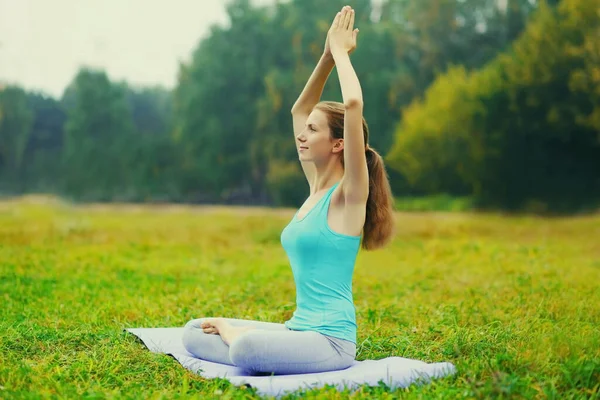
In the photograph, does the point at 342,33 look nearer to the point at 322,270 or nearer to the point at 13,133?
the point at 322,270

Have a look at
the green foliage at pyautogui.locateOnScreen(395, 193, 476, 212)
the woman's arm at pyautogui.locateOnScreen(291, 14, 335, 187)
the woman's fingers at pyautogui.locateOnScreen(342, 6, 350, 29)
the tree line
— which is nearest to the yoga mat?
the woman's arm at pyautogui.locateOnScreen(291, 14, 335, 187)

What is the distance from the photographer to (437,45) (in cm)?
2836

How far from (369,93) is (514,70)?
740 centimetres

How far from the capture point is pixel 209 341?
4.16 metres

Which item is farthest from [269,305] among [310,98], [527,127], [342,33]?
[527,127]

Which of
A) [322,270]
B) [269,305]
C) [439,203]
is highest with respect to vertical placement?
[322,270]

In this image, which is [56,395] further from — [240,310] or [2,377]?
[240,310]

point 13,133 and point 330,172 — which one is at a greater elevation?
point 13,133

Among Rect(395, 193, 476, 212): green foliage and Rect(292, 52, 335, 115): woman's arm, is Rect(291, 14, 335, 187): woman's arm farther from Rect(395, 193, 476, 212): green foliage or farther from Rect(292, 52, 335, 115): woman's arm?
Rect(395, 193, 476, 212): green foliage

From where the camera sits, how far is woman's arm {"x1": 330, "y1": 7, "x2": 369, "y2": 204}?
11.8 feet

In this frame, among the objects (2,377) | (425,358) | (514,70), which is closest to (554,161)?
(514,70)

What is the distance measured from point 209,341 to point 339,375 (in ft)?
2.53

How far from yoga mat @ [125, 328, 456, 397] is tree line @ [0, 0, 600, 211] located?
1552 cm

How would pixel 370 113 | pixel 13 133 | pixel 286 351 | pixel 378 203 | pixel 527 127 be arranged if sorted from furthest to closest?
pixel 13 133, pixel 370 113, pixel 527 127, pixel 378 203, pixel 286 351
